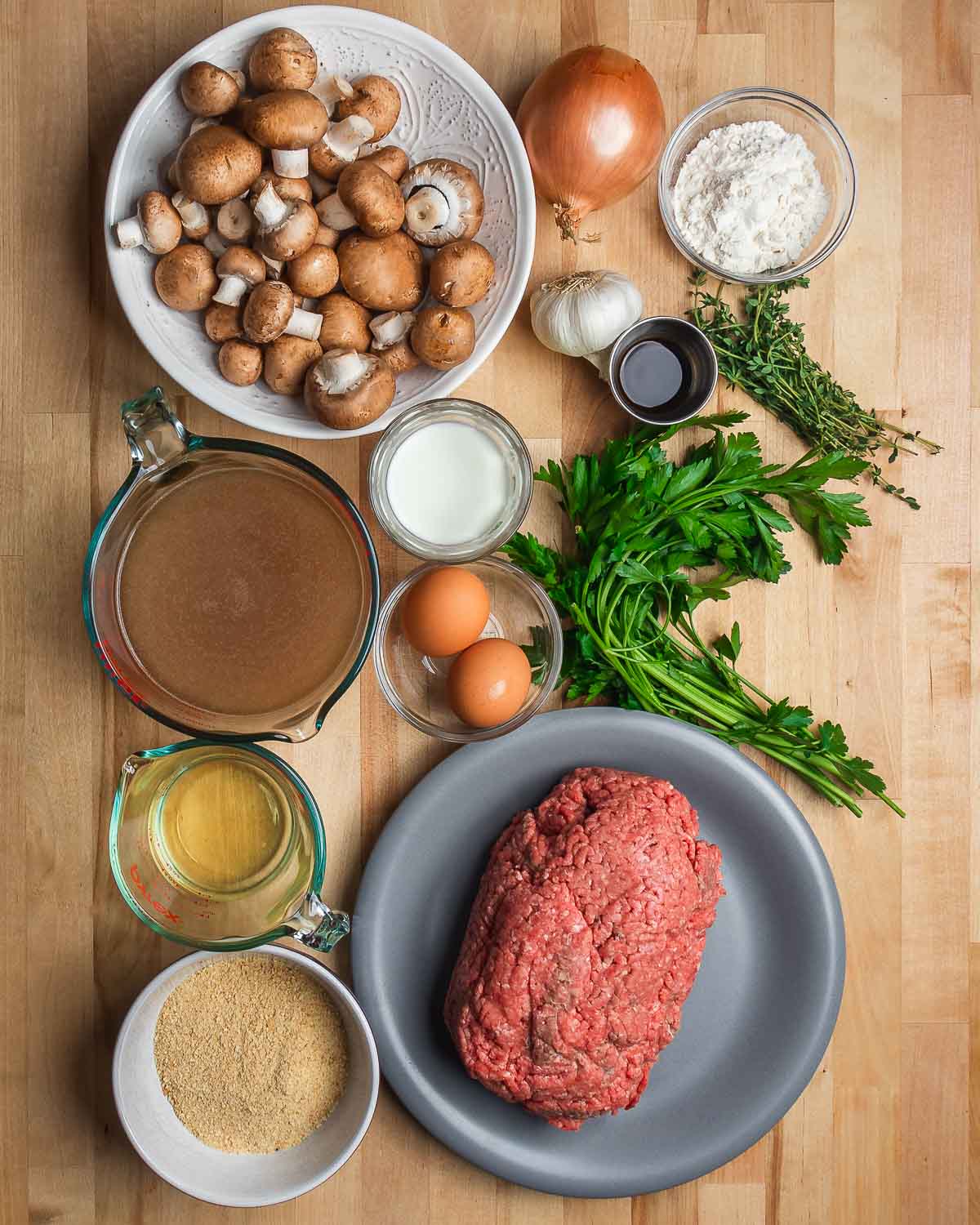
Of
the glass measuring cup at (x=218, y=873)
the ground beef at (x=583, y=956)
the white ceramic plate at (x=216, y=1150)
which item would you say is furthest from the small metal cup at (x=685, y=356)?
the white ceramic plate at (x=216, y=1150)

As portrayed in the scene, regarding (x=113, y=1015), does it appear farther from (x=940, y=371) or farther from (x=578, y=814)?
(x=940, y=371)

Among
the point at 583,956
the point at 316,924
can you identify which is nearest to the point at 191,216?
the point at 316,924

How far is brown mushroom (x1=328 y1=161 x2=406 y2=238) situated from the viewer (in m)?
1.06

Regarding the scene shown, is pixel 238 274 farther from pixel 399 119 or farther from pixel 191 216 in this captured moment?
pixel 399 119

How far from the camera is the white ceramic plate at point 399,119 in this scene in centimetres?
109

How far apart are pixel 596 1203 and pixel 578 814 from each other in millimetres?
544

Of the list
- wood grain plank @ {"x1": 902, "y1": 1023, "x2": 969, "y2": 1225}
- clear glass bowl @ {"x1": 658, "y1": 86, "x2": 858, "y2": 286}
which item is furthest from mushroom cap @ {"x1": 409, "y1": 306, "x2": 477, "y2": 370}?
wood grain plank @ {"x1": 902, "y1": 1023, "x2": 969, "y2": 1225}

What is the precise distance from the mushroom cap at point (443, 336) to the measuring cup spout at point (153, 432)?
0.29 meters

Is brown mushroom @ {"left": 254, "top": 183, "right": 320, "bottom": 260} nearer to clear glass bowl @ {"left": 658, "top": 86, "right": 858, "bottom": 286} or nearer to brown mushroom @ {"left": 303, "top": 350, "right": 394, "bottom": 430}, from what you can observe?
brown mushroom @ {"left": 303, "top": 350, "right": 394, "bottom": 430}

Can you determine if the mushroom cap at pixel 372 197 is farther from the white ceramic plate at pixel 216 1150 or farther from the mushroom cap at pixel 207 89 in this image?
the white ceramic plate at pixel 216 1150

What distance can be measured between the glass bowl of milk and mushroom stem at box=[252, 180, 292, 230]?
26 cm

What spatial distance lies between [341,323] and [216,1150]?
101cm

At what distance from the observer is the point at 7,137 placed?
3.96 ft

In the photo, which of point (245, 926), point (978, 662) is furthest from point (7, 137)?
point (978, 662)
